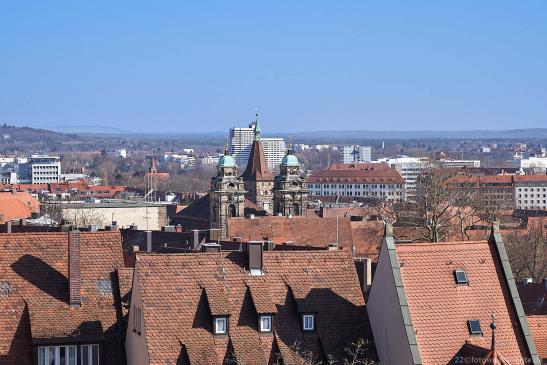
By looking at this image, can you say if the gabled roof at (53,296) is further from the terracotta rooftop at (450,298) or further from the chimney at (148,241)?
the chimney at (148,241)

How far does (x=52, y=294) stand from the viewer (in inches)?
1628

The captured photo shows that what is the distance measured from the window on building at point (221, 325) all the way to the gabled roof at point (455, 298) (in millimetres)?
3984

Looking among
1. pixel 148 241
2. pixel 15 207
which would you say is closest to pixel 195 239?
pixel 148 241

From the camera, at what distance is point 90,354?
1586 inches

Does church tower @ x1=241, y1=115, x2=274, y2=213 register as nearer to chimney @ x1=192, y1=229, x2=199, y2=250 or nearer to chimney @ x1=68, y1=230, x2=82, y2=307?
chimney @ x1=192, y1=229, x2=199, y2=250

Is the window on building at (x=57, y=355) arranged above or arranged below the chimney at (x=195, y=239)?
above

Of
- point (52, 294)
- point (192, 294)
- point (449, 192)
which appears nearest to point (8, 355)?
point (52, 294)

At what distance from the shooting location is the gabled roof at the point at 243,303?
3891 centimetres

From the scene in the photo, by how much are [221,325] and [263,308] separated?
1.18m

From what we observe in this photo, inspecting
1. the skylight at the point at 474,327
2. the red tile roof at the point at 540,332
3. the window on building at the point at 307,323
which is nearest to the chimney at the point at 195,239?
the red tile roof at the point at 540,332

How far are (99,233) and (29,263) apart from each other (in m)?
2.44

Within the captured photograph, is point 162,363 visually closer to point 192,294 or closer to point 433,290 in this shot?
point 192,294

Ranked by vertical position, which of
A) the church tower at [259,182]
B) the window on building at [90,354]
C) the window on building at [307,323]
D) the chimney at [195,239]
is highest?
the window on building at [307,323]

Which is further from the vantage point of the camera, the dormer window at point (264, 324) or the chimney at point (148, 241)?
the chimney at point (148, 241)
